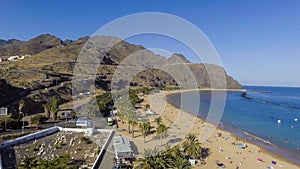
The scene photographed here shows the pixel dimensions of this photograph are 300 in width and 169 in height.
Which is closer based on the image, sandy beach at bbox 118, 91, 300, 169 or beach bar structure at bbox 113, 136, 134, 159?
beach bar structure at bbox 113, 136, 134, 159

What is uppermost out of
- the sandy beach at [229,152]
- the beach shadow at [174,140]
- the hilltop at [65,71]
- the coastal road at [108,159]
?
the hilltop at [65,71]

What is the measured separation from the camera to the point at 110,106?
54.4m

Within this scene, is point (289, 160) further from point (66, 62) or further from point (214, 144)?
point (66, 62)

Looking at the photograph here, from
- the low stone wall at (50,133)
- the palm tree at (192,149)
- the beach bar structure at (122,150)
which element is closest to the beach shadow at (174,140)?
the palm tree at (192,149)

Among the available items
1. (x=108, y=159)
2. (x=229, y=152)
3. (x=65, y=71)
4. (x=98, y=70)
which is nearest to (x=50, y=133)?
Answer: (x=108, y=159)

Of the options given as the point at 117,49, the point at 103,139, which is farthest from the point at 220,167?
the point at 117,49

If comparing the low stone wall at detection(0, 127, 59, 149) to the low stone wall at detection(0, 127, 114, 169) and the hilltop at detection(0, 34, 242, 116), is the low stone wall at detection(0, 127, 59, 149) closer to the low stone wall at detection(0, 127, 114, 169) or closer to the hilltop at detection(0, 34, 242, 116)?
the low stone wall at detection(0, 127, 114, 169)

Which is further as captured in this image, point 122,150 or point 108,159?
point 122,150

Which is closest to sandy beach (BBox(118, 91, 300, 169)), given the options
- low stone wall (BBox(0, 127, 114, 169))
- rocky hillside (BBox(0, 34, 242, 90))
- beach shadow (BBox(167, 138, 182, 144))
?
beach shadow (BBox(167, 138, 182, 144))

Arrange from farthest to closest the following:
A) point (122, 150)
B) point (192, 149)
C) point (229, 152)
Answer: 1. point (229, 152)
2. point (192, 149)
3. point (122, 150)

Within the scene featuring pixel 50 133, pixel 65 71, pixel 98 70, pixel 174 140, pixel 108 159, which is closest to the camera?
pixel 108 159

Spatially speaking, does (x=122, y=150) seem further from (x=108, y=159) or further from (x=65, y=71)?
(x=65, y=71)

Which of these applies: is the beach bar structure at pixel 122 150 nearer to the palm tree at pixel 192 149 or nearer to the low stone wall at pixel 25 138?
the palm tree at pixel 192 149

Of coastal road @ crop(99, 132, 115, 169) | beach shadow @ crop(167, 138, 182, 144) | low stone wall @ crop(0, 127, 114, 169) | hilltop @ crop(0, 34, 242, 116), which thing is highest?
hilltop @ crop(0, 34, 242, 116)
